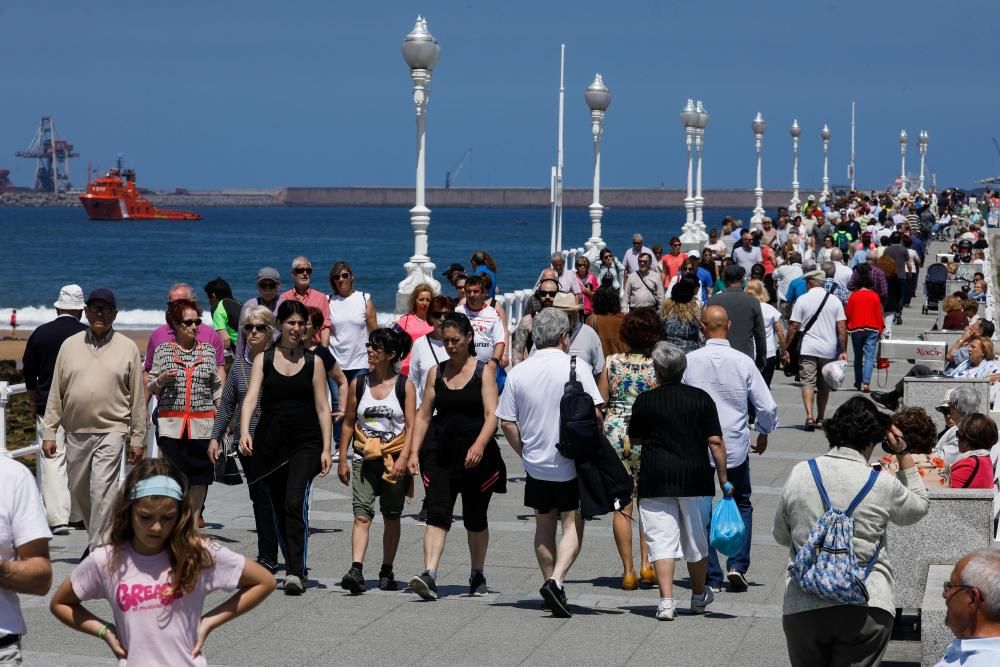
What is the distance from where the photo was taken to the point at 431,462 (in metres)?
8.54

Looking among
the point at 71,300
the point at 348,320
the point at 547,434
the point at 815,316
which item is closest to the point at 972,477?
the point at 547,434

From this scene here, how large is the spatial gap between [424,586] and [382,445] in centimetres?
93

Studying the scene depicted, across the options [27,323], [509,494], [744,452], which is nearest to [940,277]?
[509,494]

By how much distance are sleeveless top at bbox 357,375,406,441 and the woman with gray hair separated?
150 cm

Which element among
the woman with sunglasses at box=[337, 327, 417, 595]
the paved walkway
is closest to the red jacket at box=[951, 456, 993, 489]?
the paved walkway

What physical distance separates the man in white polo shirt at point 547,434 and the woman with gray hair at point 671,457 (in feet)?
1.26

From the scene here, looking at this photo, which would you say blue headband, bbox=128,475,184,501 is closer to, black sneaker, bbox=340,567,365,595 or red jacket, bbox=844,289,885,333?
black sneaker, bbox=340,567,365,595

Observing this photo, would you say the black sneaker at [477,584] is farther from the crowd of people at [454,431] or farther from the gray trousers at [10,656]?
the gray trousers at [10,656]

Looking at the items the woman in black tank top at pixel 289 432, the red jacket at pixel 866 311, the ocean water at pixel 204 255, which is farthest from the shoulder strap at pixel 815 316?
the ocean water at pixel 204 255

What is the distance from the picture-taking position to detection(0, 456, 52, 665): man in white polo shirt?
4.66 meters

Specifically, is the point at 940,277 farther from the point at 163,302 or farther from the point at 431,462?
the point at 163,302

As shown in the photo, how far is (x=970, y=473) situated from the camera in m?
7.80

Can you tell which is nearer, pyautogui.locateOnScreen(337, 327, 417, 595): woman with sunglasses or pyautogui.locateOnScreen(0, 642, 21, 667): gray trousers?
pyautogui.locateOnScreen(0, 642, 21, 667): gray trousers

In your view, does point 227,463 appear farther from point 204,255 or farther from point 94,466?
point 204,255
